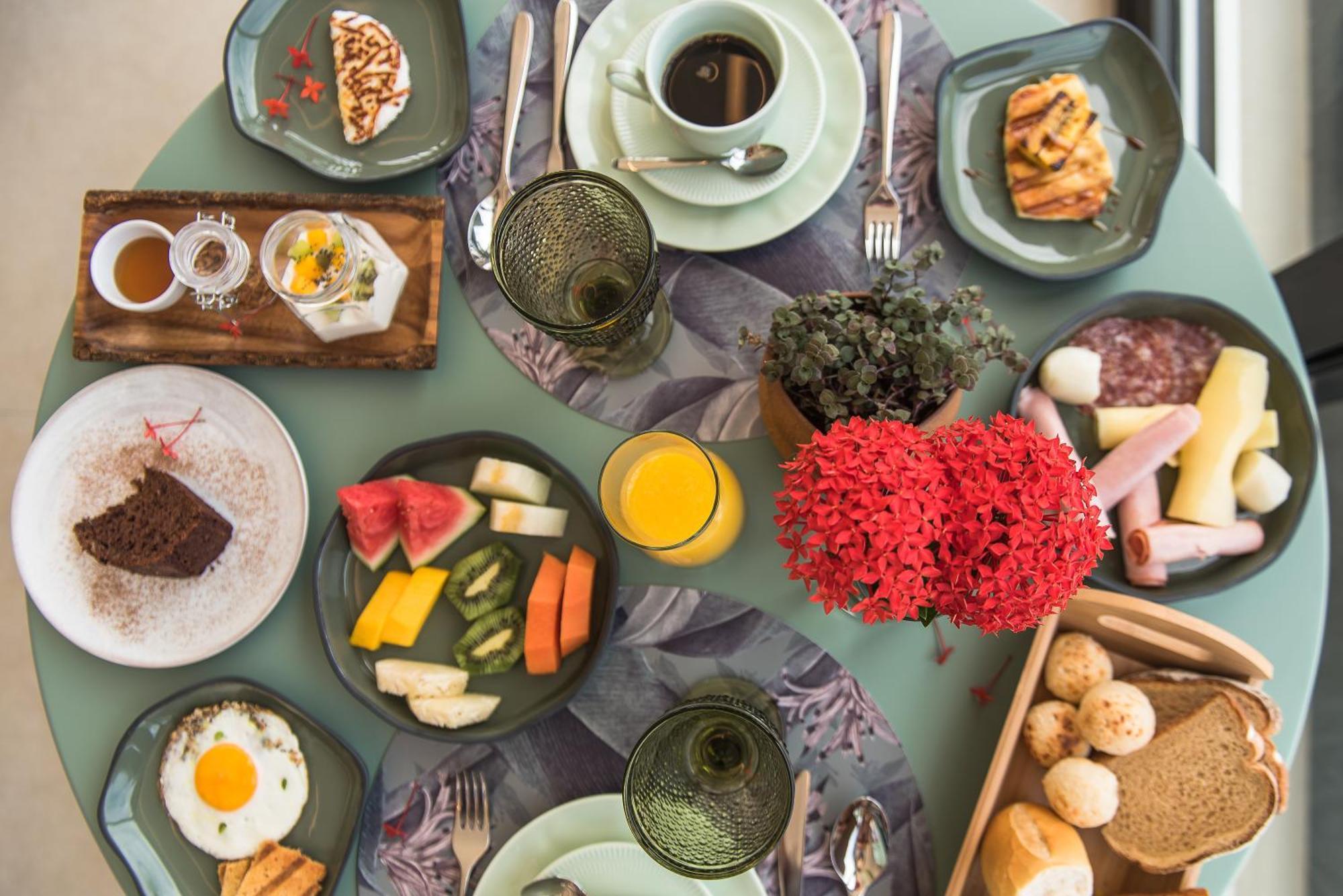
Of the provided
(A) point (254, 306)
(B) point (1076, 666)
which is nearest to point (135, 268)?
(A) point (254, 306)

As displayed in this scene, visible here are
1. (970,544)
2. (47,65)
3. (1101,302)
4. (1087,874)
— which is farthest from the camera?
(47,65)

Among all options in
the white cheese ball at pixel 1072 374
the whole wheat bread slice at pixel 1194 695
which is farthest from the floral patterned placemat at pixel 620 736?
the white cheese ball at pixel 1072 374

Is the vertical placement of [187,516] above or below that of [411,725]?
above

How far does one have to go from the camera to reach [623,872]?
1073 mm

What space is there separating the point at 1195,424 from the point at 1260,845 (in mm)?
1284

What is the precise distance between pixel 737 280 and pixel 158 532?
0.90m

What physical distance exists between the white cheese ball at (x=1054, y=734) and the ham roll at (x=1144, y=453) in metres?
0.28

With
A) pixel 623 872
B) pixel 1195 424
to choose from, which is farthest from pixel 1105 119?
pixel 623 872

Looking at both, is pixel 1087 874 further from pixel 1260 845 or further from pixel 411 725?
pixel 1260 845

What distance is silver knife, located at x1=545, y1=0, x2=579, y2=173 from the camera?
1.22m

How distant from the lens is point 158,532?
1.14 m

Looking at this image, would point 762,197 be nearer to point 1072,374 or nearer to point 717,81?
point 717,81

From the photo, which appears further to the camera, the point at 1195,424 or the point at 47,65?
the point at 47,65

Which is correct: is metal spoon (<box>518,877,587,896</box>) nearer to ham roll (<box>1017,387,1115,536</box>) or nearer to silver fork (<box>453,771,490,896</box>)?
silver fork (<box>453,771,490,896</box>)
